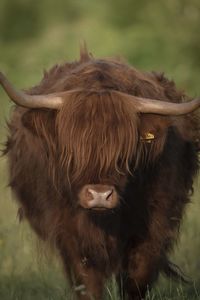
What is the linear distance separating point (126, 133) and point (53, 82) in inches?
36.5

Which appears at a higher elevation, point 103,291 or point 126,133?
point 126,133

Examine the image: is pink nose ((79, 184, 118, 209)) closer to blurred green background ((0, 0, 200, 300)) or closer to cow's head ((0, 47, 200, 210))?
cow's head ((0, 47, 200, 210))

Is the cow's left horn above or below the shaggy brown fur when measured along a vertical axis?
above

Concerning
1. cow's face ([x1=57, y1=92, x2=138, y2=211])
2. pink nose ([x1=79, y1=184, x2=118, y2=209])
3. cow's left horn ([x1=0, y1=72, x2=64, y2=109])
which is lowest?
pink nose ([x1=79, y1=184, x2=118, y2=209])

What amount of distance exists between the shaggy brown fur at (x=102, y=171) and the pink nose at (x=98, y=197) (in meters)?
0.11

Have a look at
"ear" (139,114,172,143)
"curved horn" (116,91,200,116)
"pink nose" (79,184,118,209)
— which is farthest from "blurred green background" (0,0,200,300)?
"pink nose" (79,184,118,209)

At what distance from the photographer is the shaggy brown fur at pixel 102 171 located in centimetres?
735

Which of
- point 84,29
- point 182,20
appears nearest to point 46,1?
point 84,29

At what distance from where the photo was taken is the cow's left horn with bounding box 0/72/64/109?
7270 mm

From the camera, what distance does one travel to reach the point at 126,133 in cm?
737

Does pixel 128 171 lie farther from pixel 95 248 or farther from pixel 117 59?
pixel 117 59

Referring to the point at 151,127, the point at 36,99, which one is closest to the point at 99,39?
the point at 151,127

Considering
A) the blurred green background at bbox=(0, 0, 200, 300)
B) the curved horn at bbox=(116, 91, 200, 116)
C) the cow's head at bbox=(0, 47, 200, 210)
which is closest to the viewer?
the cow's head at bbox=(0, 47, 200, 210)

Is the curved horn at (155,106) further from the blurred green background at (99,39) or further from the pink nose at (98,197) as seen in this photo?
the blurred green background at (99,39)
